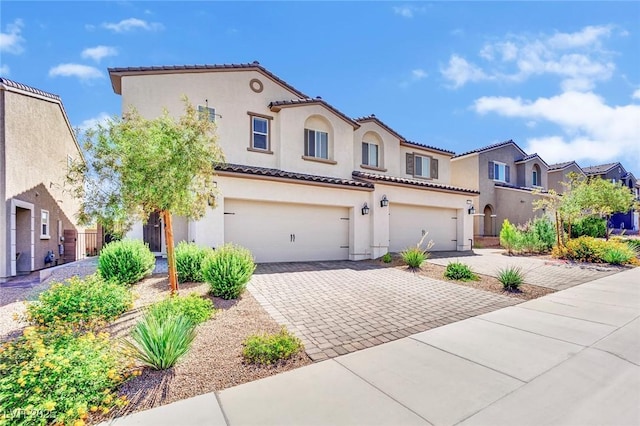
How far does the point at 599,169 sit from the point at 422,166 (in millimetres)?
30063

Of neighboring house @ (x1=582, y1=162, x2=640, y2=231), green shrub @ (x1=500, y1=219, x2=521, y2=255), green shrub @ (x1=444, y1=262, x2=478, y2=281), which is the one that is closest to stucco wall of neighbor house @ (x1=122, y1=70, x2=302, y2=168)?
green shrub @ (x1=444, y1=262, x2=478, y2=281)

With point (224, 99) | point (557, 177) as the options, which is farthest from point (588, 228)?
point (224, 99)

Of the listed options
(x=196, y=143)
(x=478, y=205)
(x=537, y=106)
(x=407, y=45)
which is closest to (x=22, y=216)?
(x=196, y=143)

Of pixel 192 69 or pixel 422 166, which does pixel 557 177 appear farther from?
pixel 192 69

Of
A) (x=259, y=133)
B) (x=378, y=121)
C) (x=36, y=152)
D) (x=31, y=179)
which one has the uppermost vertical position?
(x=378, y=121)

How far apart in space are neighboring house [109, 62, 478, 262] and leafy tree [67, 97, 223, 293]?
161 inches

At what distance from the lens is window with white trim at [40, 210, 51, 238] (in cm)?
1320

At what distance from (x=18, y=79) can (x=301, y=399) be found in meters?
16.6

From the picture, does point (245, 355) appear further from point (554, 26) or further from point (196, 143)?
point (554, 26)

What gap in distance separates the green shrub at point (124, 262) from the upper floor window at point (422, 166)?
15.7 metres

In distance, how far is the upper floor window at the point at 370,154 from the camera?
1723 cm

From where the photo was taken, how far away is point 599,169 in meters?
34.2

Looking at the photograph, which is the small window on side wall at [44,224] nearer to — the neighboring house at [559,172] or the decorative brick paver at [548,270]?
the decorative brick paver at [548,270]

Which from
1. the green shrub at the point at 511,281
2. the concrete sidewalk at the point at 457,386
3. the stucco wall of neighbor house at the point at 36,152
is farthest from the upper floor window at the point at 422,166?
the stucco wall of neighbor house at the point at 36,152
